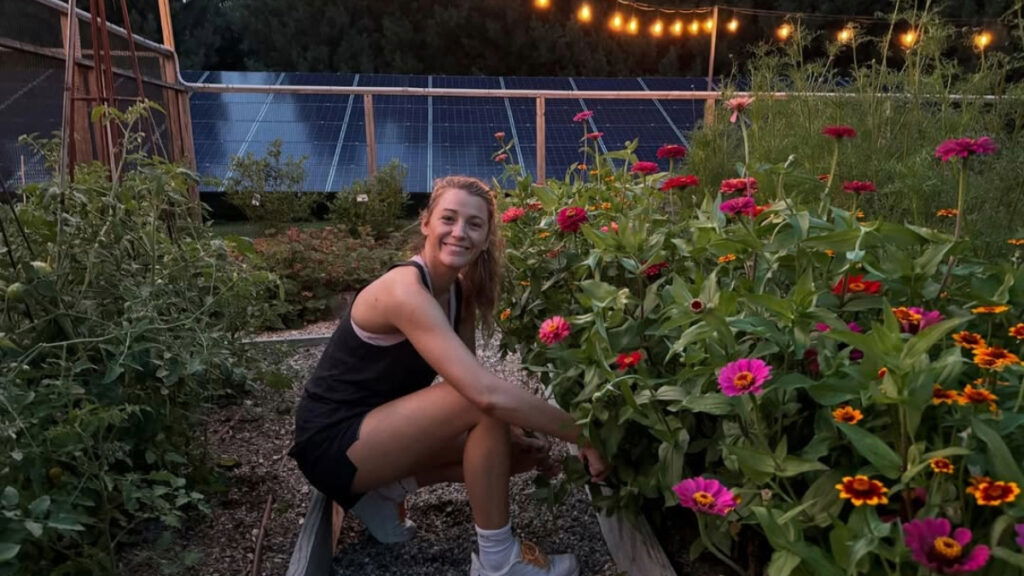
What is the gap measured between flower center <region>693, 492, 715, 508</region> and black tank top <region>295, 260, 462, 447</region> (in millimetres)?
1048

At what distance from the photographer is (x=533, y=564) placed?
6.40ft

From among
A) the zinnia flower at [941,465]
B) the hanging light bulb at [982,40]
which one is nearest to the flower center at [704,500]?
the zinnia flower at [941,465]

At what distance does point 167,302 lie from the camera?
196cm

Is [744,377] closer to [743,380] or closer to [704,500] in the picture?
[743,380]

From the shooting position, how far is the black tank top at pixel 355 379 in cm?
205

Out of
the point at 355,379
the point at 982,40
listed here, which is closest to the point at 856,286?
the point at 355,379

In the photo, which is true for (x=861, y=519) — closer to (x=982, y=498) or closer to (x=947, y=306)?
(x=982, y=498)

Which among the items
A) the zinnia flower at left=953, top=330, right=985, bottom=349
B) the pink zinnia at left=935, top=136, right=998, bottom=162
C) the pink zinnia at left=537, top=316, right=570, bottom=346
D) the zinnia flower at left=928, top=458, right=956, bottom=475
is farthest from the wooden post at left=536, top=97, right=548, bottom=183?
the zinnia flower at left=928, top=458, right=956, bottom=475

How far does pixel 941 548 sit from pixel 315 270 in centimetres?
410

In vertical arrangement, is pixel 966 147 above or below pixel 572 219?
above

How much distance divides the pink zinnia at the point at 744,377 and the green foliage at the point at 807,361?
0.04 meters

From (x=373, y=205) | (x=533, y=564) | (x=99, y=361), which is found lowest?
(x=533, y=564)

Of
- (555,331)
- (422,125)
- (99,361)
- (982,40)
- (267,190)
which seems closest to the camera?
(555,331)

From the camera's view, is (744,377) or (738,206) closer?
(744,377)
